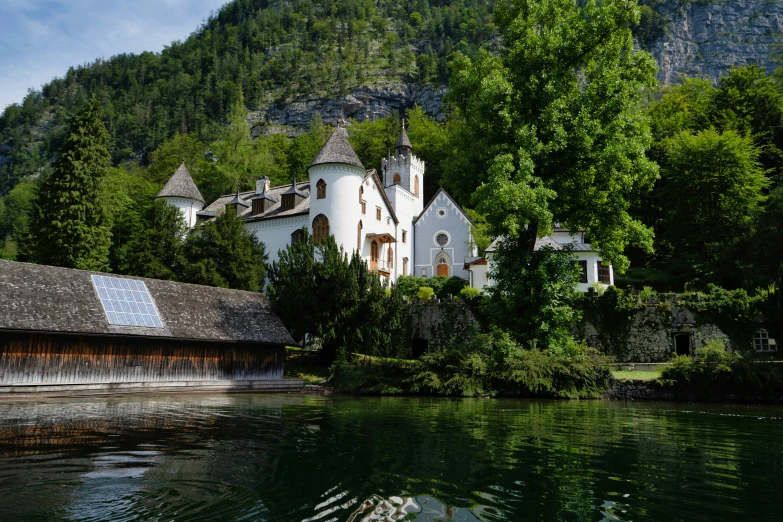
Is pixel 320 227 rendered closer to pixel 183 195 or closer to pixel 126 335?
pixel 183 195

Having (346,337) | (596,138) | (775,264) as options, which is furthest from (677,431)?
(775,264)

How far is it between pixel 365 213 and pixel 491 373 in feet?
83.0

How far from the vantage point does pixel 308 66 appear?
5463 inches

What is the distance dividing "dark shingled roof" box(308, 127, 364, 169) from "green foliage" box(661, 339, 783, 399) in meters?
29.0

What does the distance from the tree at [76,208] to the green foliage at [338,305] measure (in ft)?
59.8

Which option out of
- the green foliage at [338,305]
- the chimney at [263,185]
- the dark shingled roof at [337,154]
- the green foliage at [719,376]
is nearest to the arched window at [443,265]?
the dark shingled roof at [337,154]

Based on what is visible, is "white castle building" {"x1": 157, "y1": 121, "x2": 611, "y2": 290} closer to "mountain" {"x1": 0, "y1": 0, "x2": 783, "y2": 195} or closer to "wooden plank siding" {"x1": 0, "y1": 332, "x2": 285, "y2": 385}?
"wooden plank siding" {"x1": 0, "y1": 332, "x2": 285, "y2": 385}

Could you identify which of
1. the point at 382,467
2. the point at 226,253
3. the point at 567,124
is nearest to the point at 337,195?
→ the point at 226,253

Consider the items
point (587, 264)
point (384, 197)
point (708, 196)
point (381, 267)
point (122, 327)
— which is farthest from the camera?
point (384, 197)

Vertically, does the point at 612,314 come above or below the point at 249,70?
below

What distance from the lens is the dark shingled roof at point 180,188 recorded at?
167 ft

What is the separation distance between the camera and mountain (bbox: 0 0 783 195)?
367 ft

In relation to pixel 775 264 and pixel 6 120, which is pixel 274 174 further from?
pixel 6 120

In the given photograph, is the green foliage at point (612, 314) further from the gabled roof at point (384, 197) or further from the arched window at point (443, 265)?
the gabled roof at point (384, 197)
